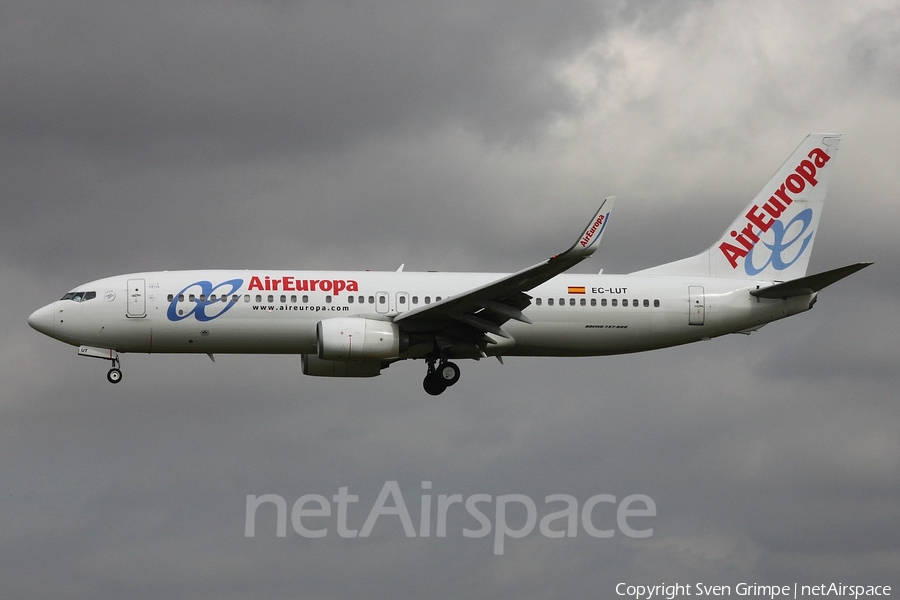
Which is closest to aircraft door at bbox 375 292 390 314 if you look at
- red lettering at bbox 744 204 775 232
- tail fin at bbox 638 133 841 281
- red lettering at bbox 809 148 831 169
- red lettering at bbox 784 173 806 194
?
tail fin at bbox 638 133 841 281

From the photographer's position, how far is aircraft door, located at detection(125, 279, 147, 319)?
4675 centimetres

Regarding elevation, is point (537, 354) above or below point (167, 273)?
below

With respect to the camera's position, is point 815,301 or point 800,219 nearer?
point 815,301

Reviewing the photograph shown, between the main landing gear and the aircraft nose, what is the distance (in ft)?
43.1

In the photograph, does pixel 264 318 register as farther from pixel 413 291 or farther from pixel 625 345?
pixel 625 345

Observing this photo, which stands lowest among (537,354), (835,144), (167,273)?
(537,354)

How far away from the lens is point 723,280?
52.2m

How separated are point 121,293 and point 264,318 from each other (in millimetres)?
4998

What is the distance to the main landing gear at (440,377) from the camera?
160ft

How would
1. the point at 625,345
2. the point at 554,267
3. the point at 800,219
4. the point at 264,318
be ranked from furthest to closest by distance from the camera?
the point at 800,219, the point at 625,345, the point at 264,318, the point at 554,267

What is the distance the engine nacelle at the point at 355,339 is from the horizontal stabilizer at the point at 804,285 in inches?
554

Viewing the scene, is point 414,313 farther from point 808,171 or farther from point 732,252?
point 808,171

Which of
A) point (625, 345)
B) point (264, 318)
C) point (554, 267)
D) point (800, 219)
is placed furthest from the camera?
point (800, 219)

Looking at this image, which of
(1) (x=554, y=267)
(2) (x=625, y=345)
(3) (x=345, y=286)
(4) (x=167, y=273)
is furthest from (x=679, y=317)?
(4) (x=167, y=273)
